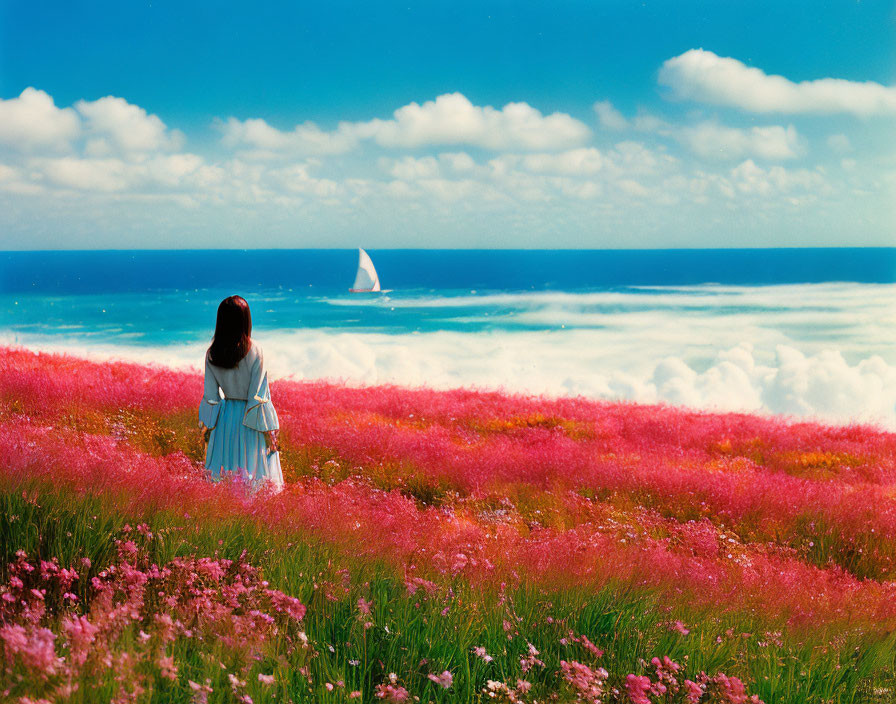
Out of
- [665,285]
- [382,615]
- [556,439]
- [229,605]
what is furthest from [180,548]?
[665,285]

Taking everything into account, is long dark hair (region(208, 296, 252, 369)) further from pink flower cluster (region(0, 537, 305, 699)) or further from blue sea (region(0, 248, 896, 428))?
blue sea (region(0, 248, 896, 428))

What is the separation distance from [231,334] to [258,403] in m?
0.82

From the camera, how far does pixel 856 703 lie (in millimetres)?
3354

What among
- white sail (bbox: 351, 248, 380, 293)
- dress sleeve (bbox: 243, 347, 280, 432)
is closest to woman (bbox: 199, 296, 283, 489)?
dress sleeve (bbox: 243, 347, 280, 432)

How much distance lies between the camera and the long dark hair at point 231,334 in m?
6.73

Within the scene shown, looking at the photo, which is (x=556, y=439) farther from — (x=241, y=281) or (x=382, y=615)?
(x=241, y=281)

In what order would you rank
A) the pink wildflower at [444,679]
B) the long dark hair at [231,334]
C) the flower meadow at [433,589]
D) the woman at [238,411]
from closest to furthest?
the pink wildflower at [444,679] → the flower meadow at [433,589] → the long dark hair at [231,334] → the woman at [238,411]

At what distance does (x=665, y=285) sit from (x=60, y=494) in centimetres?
11476

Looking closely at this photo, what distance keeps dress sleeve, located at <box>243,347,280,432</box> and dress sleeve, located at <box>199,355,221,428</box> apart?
38 cm

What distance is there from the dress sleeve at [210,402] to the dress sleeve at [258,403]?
1.23ft

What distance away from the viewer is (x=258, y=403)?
23.2 feet

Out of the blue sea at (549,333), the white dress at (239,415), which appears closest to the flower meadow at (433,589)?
the white dress at (239,415)

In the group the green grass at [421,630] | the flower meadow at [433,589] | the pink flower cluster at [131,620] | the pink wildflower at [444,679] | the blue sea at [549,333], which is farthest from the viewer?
the blue sea at [549,333]

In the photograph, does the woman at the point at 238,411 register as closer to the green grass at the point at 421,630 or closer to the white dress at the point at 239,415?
the white dress at the point at 239,415
